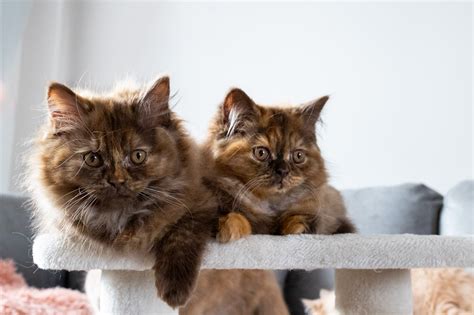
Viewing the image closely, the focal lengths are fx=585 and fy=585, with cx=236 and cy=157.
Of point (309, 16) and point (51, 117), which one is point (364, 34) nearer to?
point (309, 16)

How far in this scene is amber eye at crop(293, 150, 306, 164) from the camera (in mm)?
1756

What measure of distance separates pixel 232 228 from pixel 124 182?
1.04 ft

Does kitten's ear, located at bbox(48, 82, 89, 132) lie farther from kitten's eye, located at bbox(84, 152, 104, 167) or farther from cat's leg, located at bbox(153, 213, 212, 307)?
cat's leg, located at bbox(153, 213, 212, 307)

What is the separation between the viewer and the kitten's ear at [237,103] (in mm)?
1767

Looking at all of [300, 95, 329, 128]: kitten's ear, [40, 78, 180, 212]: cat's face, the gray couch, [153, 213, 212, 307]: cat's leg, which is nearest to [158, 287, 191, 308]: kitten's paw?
[153, 213, 212, 307]: cat's leg

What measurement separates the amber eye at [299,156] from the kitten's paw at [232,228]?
0.25m

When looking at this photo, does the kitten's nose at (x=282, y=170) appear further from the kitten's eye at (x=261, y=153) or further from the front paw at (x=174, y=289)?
the front paw at (x=174, y=289)

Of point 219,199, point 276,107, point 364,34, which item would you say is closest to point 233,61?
point 364,34

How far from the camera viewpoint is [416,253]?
160 cm

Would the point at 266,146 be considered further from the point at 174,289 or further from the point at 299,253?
the point at 174,289

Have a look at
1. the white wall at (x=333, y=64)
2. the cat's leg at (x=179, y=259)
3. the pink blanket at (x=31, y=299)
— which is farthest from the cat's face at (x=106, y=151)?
the white wall at (x=333, y=64)

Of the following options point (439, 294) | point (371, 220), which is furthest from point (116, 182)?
point (371, 220)

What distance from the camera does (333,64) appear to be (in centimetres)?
351

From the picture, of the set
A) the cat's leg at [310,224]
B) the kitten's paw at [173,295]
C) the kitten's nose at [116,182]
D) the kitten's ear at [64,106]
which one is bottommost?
the kitten's paw at [173,295]
